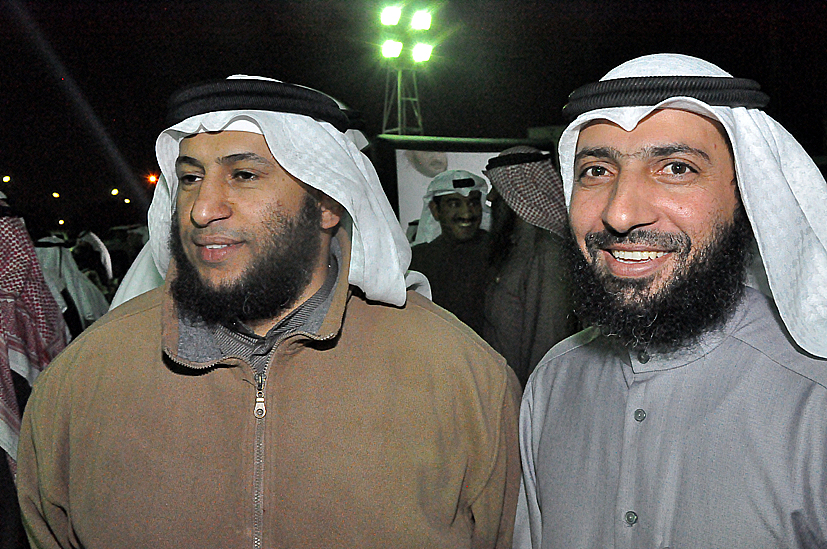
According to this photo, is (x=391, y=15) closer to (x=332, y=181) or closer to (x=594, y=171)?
(x=332, y=181)

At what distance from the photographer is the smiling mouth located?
5.63ft

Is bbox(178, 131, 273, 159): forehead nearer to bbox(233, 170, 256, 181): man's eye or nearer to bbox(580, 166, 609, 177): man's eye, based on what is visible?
bbox(233, 170, 256, 181): man's eye

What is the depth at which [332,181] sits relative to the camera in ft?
7.02

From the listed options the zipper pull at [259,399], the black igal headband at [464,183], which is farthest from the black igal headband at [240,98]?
the black igal headband at [464,183]

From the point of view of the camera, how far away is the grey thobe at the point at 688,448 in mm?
1491

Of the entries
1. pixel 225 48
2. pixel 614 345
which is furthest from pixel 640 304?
pixel 225 48

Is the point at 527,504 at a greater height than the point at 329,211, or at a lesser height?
lesser

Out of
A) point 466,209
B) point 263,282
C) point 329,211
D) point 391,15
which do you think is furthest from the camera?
point 391,15

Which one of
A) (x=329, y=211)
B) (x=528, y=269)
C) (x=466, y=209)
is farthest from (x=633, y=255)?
(x=466, y=209)

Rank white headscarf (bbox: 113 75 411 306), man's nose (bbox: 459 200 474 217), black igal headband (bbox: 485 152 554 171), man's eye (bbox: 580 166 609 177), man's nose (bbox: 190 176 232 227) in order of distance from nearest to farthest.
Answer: man's eye (bbox: 580 166 609 177)
man's nose (bbox: 190 176 232 227)
white headscarf (bbox: 113 75 411 306)
black igal headband (bbox: 485 152 554 171)
man's nose (bbox: 459 200 474 217)

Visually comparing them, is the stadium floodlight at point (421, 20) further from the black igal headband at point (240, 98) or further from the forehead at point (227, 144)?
the forehead at point (227, 144)

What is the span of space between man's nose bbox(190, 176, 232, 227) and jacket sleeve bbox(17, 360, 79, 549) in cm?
67

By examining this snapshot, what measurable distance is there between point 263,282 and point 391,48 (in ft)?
23.3

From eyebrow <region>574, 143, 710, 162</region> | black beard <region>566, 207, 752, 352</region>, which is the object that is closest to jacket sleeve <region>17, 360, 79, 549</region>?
black beard <region>566, 207, 752, 352</region>
